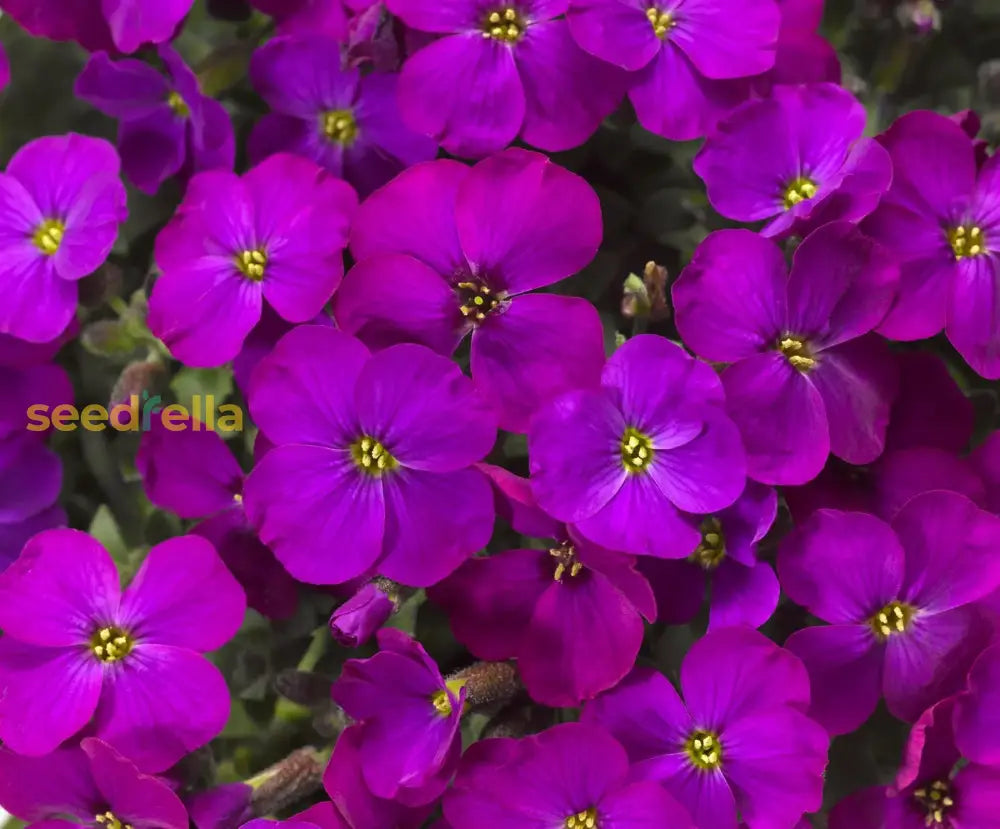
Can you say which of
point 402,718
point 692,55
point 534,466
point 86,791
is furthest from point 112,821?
point 692,55

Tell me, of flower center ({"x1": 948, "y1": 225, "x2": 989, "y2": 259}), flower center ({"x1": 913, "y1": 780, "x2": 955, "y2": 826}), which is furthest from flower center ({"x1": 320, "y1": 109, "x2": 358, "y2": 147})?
flower center ({"x1": 913, "y1": 780, "x2": 955, "y2": 826})

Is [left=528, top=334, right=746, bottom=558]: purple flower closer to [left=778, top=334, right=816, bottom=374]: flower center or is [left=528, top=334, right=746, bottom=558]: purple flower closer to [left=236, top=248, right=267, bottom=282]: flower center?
[left=778, top=334, right=816, bottom=374]: flower center

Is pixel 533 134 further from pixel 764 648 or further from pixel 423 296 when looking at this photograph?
pixel 764 648

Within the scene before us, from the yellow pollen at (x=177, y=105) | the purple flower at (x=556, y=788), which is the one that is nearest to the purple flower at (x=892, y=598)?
the purple flower at (x=556, y=788)

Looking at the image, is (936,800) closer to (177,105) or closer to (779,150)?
(779,150)

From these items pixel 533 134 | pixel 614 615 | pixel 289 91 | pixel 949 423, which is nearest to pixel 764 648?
pixel 614 615
